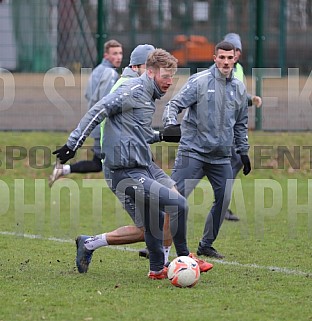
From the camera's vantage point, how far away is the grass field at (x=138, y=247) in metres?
6.61

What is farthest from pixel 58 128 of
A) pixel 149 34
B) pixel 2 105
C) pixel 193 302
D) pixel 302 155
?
pixel 193 302

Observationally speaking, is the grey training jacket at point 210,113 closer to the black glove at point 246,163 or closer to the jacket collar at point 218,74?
the jacket collar at point 218,74

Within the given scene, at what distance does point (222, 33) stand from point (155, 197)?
10.9 meters

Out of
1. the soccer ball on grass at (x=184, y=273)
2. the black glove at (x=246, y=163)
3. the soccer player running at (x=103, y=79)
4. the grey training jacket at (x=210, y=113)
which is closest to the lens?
the soccer ball on grass at (x=184, y=273)

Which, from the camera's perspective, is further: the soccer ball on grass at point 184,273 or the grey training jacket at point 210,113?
the grey training jacket at point 210,113

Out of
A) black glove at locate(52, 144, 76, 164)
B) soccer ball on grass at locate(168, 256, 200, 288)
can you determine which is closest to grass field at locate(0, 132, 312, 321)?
soccer ball on grass at locate(168, 256, 200, 288)

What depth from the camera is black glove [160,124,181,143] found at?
8.13m

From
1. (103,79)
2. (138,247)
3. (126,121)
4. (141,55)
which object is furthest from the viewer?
(103,79)

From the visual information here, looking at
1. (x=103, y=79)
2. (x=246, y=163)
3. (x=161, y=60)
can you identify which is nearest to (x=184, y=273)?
(x=161, y=60)

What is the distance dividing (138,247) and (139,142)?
7.76 ft

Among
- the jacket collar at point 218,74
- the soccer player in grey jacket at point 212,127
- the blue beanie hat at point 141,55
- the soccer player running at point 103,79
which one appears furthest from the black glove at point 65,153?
the soccer player running at point 103,79

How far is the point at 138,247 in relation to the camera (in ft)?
31.8

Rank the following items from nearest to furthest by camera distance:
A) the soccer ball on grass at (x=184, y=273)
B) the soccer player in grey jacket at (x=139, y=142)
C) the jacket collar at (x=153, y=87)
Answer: the soccer ball on grass at (x=184, y=273)
the soccer player in grey jacket at (x=139, y=142)
the jacket collar at (x=153, y=87)

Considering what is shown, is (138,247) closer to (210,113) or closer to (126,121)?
(210,113)
